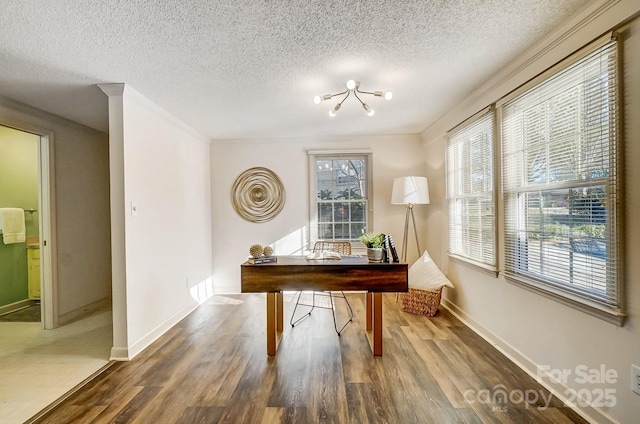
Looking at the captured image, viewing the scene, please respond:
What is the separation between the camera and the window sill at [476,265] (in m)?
2.53

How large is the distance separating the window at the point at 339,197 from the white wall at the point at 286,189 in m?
0.14

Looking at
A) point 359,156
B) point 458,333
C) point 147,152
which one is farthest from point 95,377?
point 359,156

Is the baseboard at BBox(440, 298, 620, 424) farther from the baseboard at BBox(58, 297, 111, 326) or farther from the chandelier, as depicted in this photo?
the baseboard at BBox(58, 297, 111, 326)

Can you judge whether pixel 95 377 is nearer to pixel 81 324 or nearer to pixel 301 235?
pixel 81 324

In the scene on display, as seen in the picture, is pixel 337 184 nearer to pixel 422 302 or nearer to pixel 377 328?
pixel 422 302

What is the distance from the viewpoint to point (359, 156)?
4.34 meters

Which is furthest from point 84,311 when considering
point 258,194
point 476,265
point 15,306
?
point 476,265

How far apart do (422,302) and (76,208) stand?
4.49 meters

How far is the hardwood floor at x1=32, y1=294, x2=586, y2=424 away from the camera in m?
1.70

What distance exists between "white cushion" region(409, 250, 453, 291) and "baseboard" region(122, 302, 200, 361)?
9.32ft

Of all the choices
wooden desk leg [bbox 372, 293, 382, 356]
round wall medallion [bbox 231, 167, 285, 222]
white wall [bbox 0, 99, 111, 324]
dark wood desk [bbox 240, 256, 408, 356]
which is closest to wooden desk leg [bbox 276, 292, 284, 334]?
dark wood desk [bbox 240, 256, 408, 356]

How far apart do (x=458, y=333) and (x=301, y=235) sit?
2.47m

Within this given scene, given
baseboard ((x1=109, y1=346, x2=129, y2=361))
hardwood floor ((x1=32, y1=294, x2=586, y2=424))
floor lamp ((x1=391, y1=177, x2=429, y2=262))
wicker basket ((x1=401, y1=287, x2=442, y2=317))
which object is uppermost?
floor lamp ((x1=391, y1=177, x2=429, y2=262))

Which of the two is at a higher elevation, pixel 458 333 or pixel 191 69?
pixel 191 69
